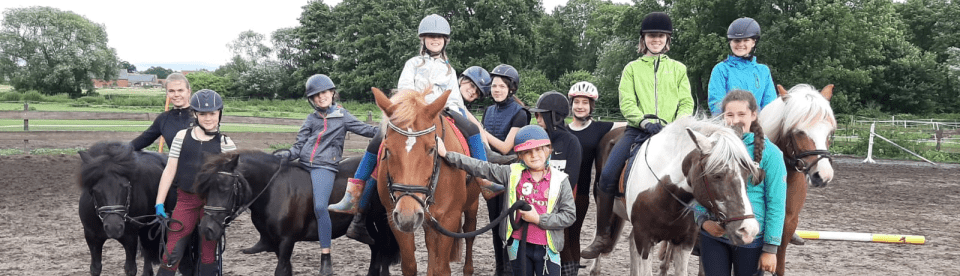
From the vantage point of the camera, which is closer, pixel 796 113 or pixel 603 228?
pixel 796 113

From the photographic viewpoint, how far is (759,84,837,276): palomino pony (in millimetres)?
4453

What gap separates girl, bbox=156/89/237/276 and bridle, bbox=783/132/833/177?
4232 mm

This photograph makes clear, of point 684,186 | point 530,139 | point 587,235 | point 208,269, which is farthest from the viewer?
point 587,235

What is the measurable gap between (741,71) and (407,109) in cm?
311

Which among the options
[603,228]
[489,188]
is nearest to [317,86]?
[489,188]

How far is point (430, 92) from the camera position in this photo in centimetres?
417

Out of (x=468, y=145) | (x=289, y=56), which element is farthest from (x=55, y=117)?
(x=289, y=56)

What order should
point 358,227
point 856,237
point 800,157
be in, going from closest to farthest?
point 800,157 < point 358,227 < point 856,237

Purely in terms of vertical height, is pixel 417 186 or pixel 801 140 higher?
pixel 801 140

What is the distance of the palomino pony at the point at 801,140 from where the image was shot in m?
4.45

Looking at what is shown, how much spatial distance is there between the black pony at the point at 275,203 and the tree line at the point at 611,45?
2389 cm

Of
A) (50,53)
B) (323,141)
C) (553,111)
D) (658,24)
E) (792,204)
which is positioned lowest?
(792,204)

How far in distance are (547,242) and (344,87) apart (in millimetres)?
44735

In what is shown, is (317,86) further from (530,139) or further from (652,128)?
(652,128)
